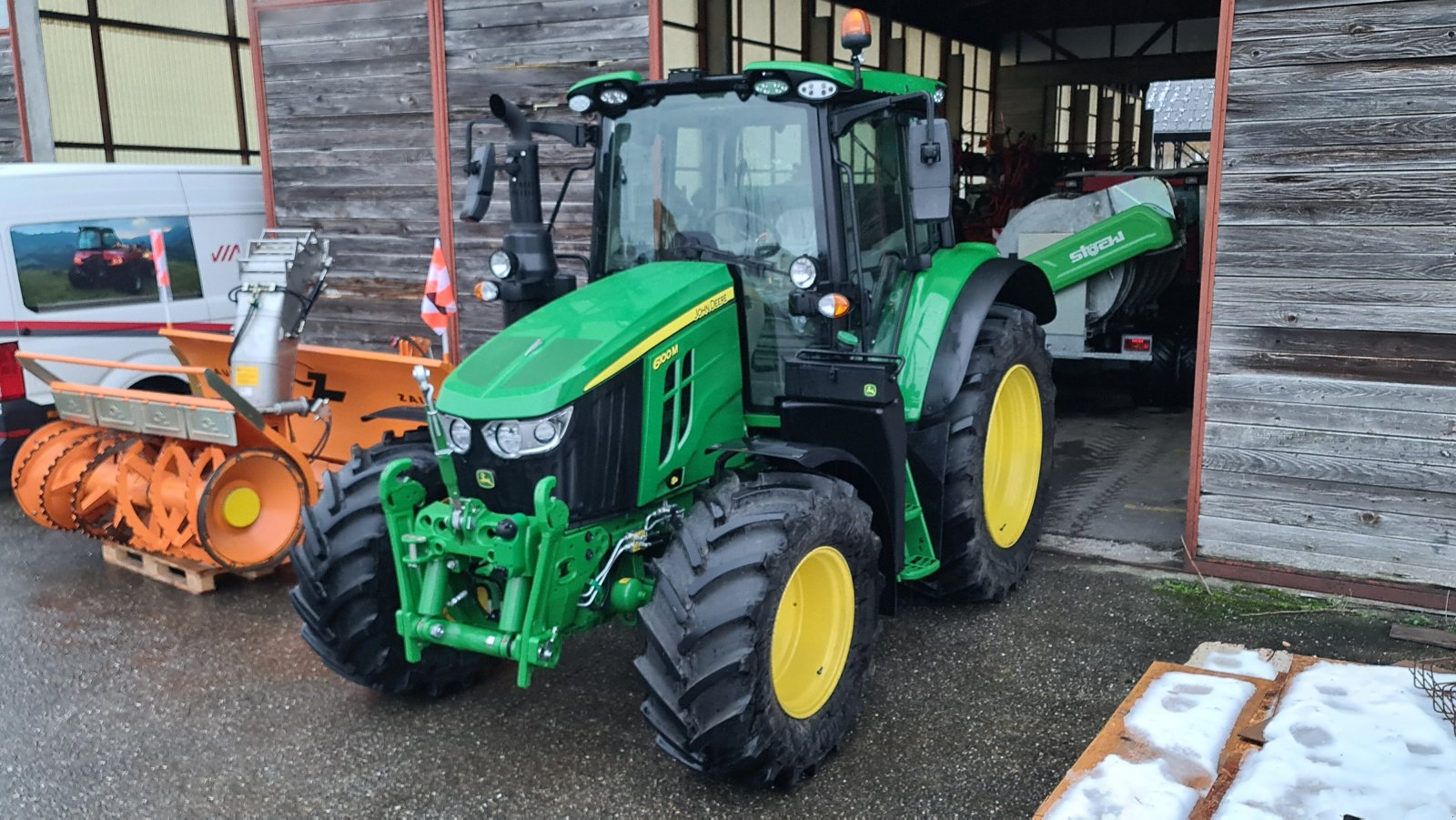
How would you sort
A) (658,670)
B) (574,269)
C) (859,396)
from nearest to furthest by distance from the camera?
1. (658,670)
2. (859,396)
3. (574,269)

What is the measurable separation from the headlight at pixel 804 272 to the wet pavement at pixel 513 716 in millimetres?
1469

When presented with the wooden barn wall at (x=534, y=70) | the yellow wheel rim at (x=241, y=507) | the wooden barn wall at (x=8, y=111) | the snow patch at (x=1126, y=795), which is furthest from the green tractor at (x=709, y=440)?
the wooden barn wall at (x=8, y=111)

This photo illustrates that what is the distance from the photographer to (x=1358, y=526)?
194 inches

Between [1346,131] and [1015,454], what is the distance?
1.91 m

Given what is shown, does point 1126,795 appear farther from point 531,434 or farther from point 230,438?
point 230,438

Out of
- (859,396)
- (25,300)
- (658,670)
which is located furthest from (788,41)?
(658,670)

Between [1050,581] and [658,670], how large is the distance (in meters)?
2.61

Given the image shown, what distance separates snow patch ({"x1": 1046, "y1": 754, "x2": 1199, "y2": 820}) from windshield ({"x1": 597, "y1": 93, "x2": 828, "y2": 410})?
5.73ft

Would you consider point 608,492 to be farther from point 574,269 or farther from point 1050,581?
point 574,269

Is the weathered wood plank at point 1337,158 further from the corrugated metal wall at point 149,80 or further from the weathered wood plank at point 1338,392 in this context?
the corrugated metal wall at point 149,80

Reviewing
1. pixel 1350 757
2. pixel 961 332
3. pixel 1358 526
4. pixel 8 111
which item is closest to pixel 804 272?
pixel 961 332

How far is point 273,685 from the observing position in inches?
170

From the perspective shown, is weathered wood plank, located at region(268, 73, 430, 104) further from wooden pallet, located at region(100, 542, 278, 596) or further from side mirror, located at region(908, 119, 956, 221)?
side mirror, located at region(908, 119, 956, 221)

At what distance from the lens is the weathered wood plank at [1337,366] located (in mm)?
4691
